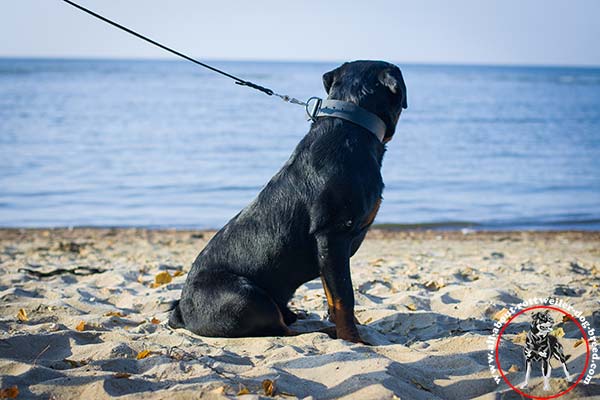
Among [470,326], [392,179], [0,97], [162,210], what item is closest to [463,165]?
[392,179]

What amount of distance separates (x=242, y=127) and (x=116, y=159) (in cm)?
1037

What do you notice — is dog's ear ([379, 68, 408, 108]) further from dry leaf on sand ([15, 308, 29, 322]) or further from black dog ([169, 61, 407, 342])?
dry leaf on sand ([15, 308, 29, 322])

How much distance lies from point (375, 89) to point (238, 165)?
1476cm

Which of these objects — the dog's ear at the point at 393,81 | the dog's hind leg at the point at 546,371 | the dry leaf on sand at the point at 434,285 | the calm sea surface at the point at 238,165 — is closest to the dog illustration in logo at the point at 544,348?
the dog's hind leg at the point at 546,371

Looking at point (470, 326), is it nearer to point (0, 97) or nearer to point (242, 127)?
point (242, 127)

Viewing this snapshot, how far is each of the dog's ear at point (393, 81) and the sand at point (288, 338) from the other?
166 centimetres

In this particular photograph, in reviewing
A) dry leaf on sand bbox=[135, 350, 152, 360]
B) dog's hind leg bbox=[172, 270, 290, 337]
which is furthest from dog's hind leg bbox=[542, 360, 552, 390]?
dry leaf on sand bbox=[135, 350, 152, 360]

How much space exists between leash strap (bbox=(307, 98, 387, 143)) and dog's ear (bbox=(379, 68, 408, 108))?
22 cm

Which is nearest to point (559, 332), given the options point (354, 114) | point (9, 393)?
point (354, 114)

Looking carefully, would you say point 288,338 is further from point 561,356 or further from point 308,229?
point 561,356

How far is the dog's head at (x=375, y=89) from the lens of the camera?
170 inches

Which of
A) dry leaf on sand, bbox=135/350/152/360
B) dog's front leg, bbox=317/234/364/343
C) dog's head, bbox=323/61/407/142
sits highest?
dog's head, bbox=323/61/407/142

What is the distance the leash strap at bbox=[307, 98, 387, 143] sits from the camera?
4250 mm

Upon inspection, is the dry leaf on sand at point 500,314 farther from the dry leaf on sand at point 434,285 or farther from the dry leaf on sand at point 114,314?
the dry leaf on sand at point 114,314
